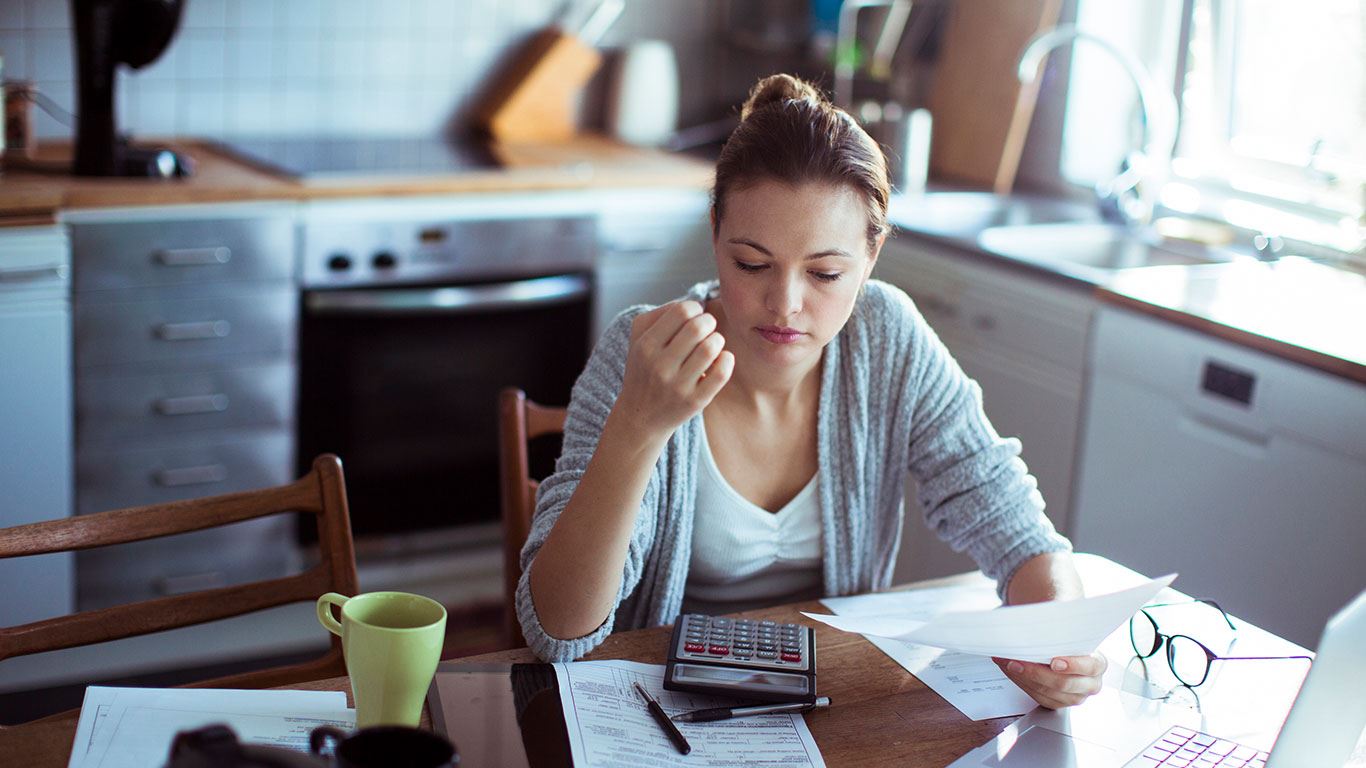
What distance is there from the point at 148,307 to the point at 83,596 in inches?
23.8

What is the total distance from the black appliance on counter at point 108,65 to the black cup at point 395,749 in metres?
2.10

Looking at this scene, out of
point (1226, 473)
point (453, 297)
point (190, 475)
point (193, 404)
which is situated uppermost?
point (453, 297)

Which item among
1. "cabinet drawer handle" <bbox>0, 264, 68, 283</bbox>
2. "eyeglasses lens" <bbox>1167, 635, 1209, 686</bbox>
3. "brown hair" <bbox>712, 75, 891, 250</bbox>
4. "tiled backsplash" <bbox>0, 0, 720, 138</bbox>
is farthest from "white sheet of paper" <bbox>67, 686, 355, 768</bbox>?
"tiled backsplash" <bbox>0, 0, 720, 138</bbox>

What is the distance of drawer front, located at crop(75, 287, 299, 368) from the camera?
8.48 feet

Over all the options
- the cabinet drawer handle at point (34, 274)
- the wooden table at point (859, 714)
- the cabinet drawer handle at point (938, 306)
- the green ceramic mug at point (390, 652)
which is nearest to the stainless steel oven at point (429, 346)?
the cabinet drawer handle at point (34, 274)

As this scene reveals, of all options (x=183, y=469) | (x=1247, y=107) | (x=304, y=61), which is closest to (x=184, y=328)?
(x=183, y=469)

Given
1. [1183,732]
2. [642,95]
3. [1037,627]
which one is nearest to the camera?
[1037,627]

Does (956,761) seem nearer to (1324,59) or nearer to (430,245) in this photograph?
(430,245)

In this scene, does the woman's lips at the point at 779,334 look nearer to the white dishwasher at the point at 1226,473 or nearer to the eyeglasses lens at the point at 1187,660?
the eyeglasses lens at the point at 1187,660

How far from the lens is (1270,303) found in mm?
2457

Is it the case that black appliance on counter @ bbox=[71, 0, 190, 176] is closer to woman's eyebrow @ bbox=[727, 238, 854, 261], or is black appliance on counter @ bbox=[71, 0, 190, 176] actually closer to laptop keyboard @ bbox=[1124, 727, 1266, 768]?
woman's eyebrow @ bbox=[727, 238, 854, 261]

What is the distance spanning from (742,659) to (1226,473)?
1.37 metres

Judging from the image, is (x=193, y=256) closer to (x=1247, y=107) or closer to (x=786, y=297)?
(x=786, y=297)

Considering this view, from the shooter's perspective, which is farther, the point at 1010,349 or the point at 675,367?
the point at 1010,349
